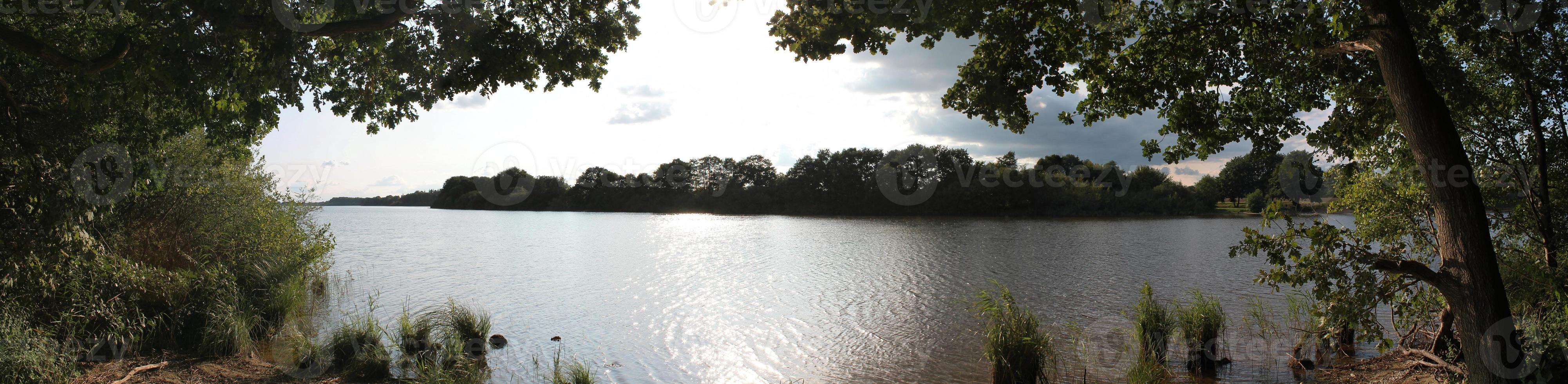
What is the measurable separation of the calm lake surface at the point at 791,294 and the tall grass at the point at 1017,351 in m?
0.70

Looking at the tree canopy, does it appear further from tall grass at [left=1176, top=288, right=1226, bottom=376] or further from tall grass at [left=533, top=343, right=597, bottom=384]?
tall grass at [left=533, top=343, right=597, bottom=384]

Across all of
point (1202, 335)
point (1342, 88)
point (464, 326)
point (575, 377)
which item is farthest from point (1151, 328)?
point (464, 326)

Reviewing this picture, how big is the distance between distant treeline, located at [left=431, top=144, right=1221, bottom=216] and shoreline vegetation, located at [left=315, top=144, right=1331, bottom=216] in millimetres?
128

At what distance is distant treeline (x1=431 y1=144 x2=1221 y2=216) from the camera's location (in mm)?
70250

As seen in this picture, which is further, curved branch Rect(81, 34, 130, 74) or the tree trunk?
curved branch Rect(81, 34, 130, 74)

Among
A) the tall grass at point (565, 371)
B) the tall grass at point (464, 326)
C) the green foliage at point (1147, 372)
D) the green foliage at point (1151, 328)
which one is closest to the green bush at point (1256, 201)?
the green foliage at point (1151, 328)

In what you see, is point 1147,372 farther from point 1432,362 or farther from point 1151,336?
point 1432,362

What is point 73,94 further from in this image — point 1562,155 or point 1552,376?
point 1562,155

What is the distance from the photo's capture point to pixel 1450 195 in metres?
4.60

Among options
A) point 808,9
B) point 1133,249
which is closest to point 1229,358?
point 808,9

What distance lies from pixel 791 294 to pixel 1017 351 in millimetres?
8586

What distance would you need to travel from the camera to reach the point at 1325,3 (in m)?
5.77

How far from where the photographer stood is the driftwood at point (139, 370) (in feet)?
22.5

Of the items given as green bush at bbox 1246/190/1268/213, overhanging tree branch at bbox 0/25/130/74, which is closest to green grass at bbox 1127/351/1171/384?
overhanging tree branch at bbox 0/25/130/74
